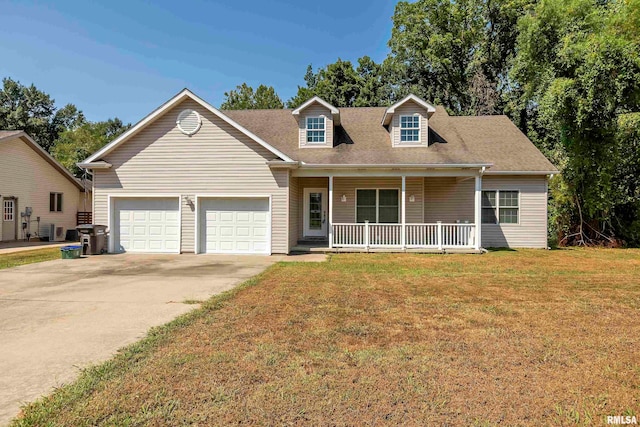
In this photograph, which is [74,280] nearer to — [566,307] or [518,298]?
[518,298]

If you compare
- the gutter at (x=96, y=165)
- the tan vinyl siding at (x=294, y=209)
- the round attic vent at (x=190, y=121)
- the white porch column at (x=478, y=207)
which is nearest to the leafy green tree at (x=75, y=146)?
the gutter at (x=96, y=165)

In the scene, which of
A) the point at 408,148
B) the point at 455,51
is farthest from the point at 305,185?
the point at 455,51

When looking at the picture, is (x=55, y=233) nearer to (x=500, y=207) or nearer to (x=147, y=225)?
(x=147, y=225)

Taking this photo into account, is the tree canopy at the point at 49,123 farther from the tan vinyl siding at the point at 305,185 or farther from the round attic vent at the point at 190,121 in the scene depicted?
the tan vinyl siding at the point at 305,185

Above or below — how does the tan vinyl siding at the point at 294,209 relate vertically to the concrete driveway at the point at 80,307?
above

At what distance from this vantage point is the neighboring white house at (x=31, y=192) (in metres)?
18.5

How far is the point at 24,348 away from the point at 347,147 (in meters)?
12.7

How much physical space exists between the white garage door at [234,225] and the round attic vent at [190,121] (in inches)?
103

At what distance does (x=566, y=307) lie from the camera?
5.91 metres

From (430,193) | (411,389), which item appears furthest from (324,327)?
(430,193)

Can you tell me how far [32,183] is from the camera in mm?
20109

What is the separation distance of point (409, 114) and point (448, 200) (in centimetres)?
412

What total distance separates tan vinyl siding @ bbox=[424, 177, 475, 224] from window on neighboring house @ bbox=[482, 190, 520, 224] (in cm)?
54

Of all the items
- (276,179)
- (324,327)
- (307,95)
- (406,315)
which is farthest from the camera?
(307,95)
